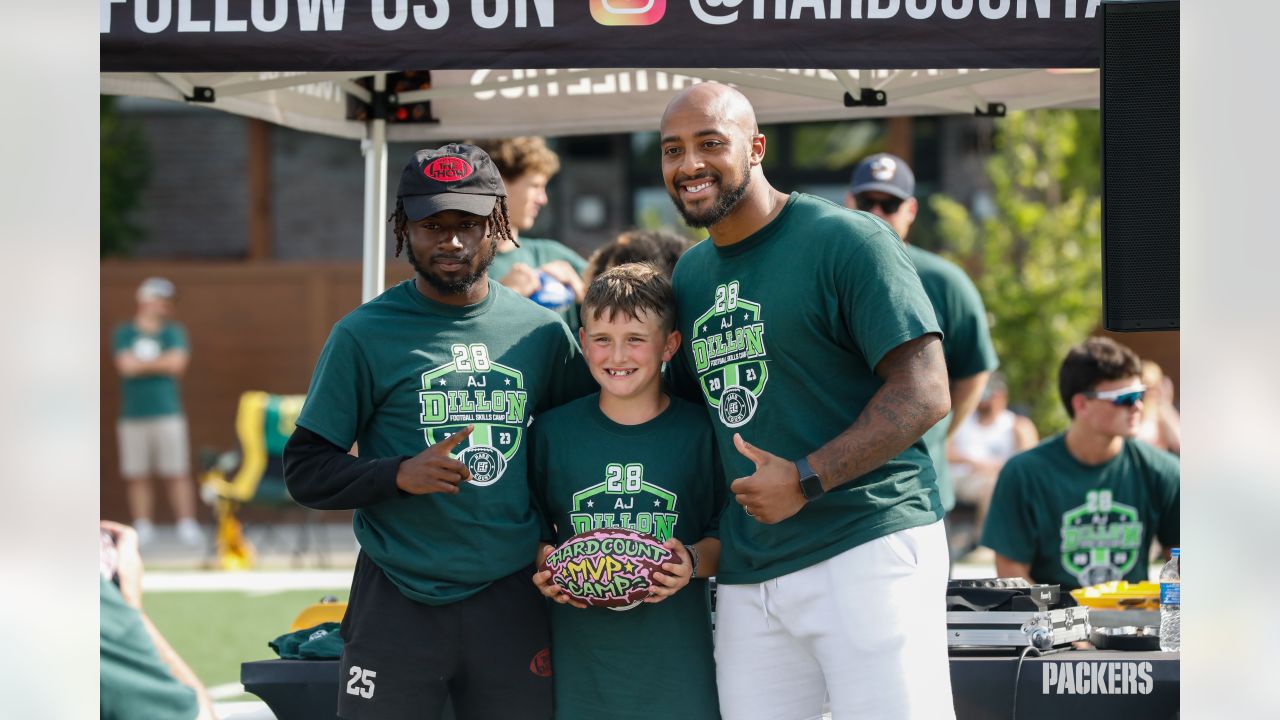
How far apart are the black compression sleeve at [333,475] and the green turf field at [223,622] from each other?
3.97 meters

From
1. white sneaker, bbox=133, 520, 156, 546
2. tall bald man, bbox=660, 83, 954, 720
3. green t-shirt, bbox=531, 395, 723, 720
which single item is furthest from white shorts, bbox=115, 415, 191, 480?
tall bald man, bbox=660, 83, 954, 720

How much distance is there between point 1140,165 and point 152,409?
11841 mm

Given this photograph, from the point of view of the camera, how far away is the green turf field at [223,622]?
8.01m

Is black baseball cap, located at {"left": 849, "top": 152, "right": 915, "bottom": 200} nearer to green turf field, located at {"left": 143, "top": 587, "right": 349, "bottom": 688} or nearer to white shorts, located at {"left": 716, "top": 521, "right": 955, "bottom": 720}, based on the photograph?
white shorts, located at {"left": 716, "top": 521, "right": 955, "bottom": 720}

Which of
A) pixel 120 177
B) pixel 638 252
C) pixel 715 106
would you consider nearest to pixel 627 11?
pixel 715 106

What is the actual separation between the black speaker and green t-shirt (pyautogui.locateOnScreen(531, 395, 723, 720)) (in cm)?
116

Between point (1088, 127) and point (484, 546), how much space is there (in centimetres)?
1253

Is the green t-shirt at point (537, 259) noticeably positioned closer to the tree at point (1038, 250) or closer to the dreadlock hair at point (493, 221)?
the dreadlock hair at point (493, 221)

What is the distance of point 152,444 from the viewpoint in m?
14.0

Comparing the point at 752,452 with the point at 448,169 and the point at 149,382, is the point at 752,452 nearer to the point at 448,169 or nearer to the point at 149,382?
the point at 448,169
